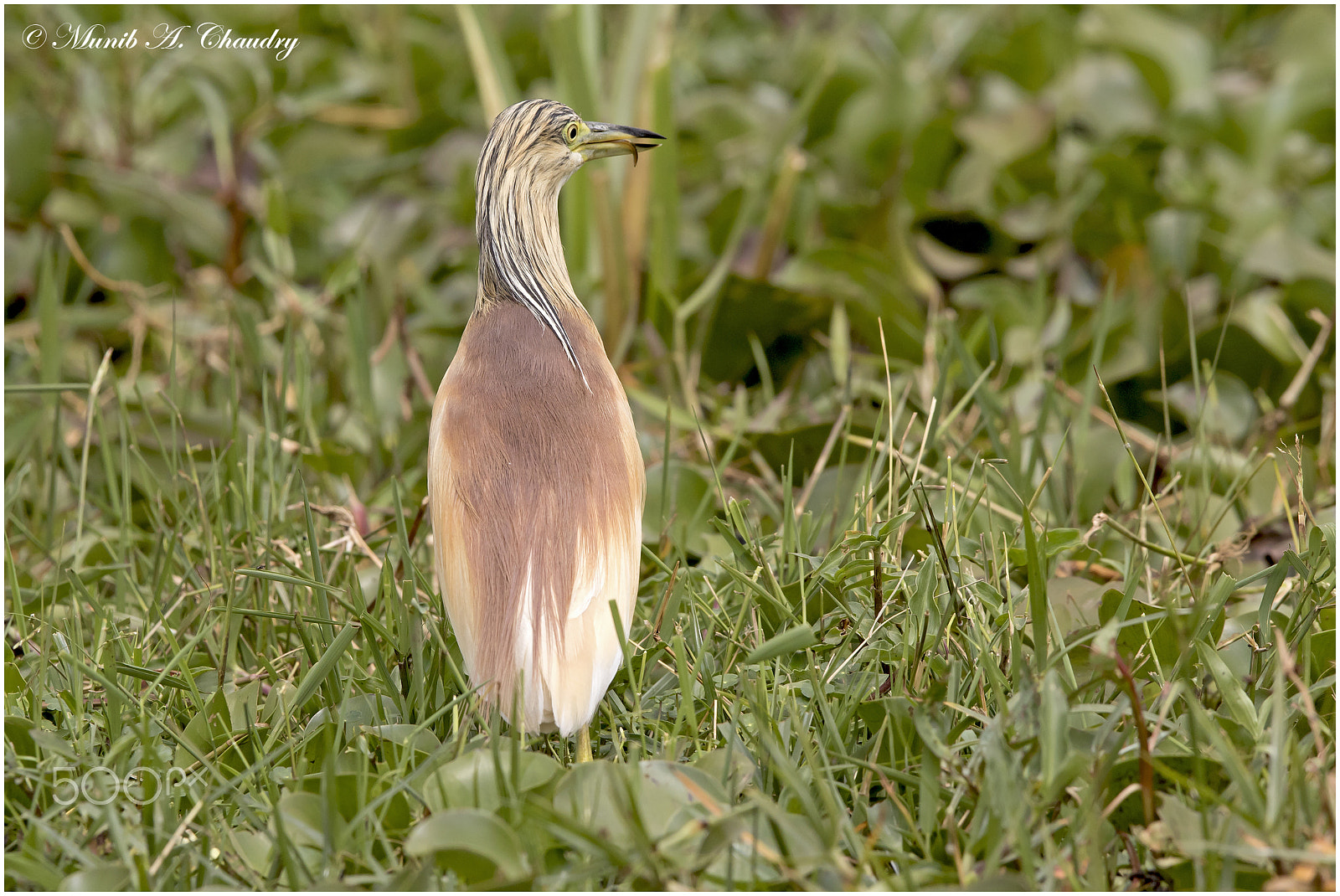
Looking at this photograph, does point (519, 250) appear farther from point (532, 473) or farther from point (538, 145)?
point (532, 473)

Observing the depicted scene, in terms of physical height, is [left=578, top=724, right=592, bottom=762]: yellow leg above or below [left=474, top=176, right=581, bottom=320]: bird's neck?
below

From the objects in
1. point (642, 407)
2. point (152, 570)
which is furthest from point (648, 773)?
point (642, 407)

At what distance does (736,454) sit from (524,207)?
3.55 ft

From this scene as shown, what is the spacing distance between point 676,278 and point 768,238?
28cm

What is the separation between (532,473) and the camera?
64.4 inches

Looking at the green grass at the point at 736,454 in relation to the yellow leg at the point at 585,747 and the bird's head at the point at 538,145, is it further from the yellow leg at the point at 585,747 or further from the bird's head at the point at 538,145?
the bird's head at the point at 538,145

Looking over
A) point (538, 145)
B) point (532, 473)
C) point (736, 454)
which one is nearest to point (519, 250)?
point (538, 145)

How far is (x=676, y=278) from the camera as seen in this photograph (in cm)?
337

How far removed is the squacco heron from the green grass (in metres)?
0.10

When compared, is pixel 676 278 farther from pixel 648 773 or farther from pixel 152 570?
pixel 648 773

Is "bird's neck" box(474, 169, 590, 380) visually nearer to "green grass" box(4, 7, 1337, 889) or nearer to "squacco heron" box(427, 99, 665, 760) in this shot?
"squacco heron" box(427, 99, 665, 760)

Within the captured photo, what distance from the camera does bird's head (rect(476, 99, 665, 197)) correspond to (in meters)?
1.79

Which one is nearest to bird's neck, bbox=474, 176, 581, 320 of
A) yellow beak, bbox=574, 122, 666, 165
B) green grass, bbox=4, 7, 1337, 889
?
yellow beak, bbox=574, 122, 666, 165

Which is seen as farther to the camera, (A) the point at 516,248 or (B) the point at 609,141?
(B) the point at 609,141
